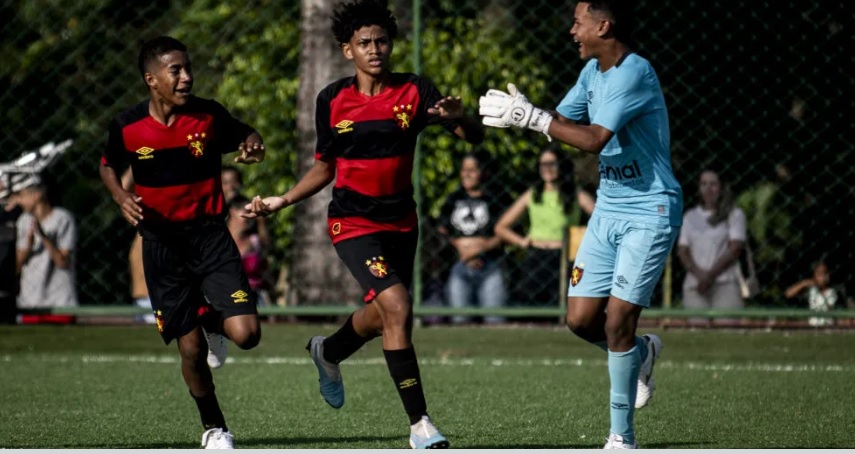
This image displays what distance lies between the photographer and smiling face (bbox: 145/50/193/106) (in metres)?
7.50

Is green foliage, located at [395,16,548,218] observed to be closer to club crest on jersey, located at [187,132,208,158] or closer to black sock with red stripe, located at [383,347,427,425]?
club crest on jersey, located at [187,132,208,158]

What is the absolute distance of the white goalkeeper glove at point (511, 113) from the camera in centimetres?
668

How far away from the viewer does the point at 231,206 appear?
43.7 feet

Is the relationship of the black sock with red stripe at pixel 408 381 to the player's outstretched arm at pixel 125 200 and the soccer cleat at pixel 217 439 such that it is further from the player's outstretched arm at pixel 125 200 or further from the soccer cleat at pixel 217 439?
the player's outstretched arm at pixel 125 200

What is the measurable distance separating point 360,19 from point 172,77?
38.1 inches

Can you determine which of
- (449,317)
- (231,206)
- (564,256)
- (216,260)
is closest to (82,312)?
(231,206)

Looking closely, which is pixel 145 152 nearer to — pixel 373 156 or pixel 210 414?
pixel 373 156

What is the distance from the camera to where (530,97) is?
45.2 ft

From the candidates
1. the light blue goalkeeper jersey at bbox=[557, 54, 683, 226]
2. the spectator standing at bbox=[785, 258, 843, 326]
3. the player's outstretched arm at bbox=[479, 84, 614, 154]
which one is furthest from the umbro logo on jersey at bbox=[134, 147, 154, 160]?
the spectator standing at bbox=[785, 258, 843, 326]

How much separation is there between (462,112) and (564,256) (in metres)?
5.83

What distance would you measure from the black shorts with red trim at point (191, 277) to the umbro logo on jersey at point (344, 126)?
0.77 meters

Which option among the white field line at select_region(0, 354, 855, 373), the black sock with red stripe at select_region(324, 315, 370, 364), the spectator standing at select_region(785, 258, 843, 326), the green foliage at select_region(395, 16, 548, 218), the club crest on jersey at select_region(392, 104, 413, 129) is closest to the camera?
the club crest on jersey at select_region(392, 104, 413, 129)

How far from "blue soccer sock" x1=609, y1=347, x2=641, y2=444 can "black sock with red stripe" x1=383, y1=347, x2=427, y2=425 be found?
0.88 m

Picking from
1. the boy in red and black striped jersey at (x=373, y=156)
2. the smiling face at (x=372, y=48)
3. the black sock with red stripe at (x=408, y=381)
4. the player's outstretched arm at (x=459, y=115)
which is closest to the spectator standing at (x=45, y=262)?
the boy in red and black striped jersey at (x=373, y=156)
